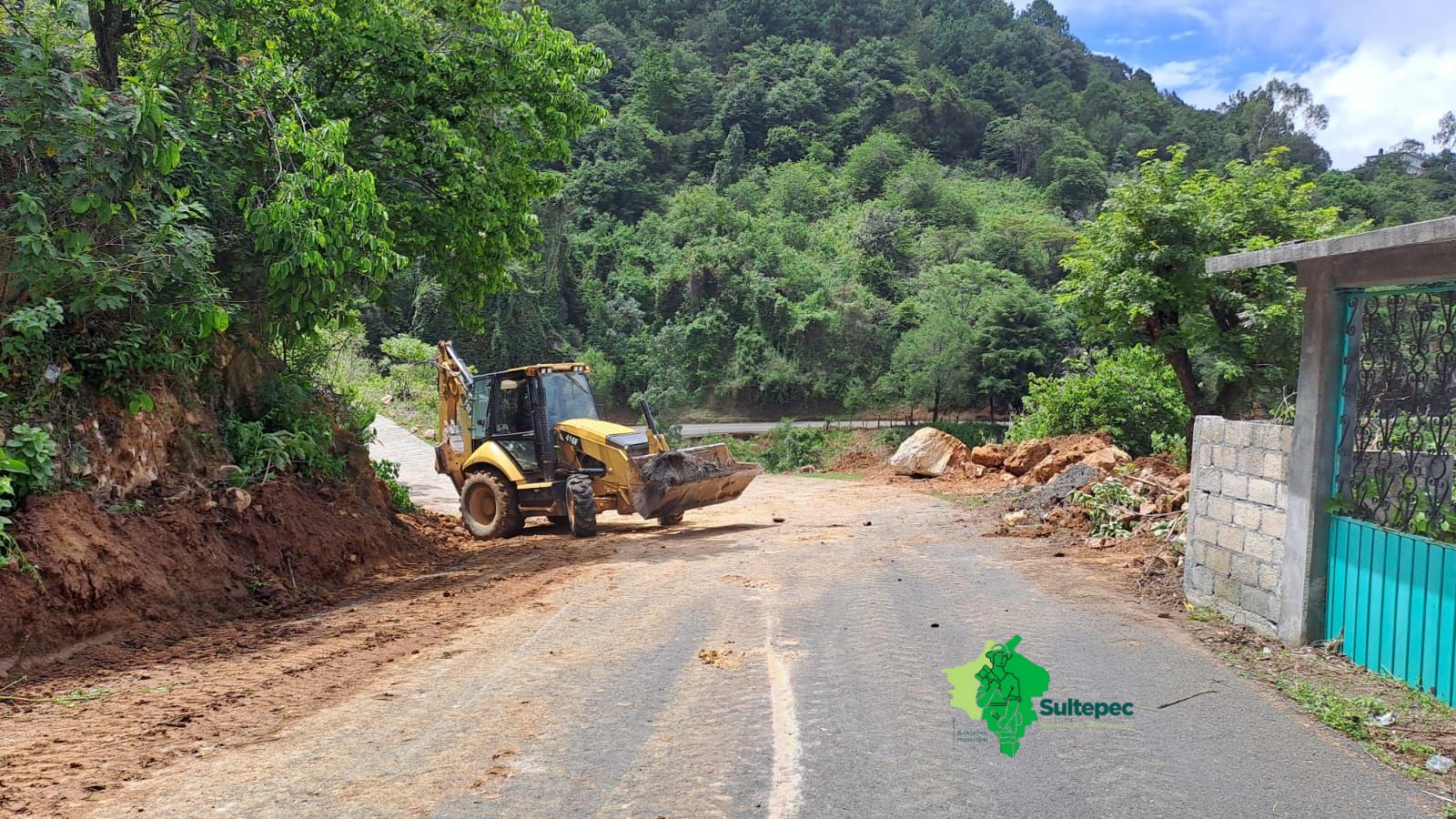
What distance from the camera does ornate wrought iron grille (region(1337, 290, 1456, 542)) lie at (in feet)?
18.7

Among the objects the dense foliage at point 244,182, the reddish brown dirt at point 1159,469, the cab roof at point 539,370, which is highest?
the dense foliage at point 244,182

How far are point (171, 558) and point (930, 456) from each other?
17.3 meters

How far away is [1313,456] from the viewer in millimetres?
6508

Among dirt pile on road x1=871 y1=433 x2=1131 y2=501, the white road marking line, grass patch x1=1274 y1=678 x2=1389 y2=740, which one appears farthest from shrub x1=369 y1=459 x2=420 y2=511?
grass patch x1=1274 y1=678 x2=1389 y2=740

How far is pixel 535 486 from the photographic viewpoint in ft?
44.5

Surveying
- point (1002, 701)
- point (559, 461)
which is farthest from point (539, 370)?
point (1002, 701)

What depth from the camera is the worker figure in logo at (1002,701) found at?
511 centimetres

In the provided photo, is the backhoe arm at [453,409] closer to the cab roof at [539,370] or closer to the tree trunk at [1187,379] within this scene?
the cab roof at [539,370]

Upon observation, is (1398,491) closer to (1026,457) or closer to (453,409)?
(453,409)

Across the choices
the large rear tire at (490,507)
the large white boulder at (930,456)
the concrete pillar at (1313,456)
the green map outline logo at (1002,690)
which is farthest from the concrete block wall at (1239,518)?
the large white boulder at (930,456)

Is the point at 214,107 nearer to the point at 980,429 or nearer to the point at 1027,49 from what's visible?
the point at 980,429

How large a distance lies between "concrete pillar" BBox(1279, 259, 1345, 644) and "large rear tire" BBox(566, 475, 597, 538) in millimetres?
8522

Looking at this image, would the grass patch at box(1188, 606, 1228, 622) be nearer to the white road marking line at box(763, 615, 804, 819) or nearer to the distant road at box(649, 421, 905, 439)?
the white road marking line at box(763, 615, 804, 819)
